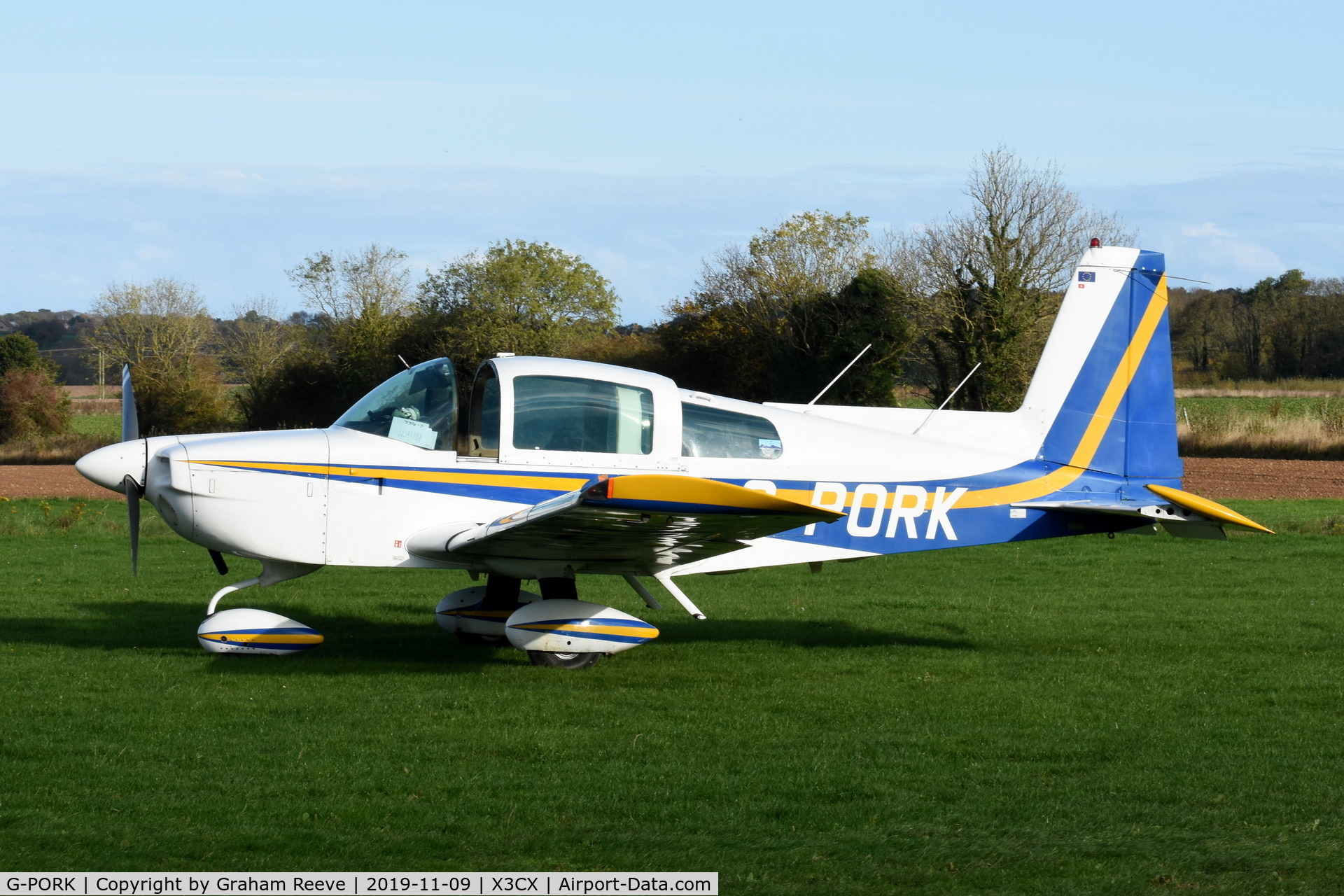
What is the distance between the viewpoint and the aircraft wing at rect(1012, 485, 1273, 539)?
336 inches

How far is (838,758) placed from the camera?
5.92 meters

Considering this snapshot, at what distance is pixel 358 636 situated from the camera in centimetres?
927

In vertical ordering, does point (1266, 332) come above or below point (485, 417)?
above

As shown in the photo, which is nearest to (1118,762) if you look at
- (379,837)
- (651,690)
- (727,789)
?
(727,789)

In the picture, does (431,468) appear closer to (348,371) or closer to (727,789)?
(727,789)

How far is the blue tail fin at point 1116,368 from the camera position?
9.18m

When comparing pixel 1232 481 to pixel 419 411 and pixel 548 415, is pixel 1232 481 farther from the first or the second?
pixel 419 411

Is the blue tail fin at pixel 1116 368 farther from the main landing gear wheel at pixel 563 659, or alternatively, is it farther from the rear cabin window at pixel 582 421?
the main landing gear wheel at pixel 563 659

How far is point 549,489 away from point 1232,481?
20.5 meters

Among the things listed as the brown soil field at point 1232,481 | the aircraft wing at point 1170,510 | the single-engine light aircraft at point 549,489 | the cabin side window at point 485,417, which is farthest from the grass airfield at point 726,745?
the brown soil field at point 1232,481

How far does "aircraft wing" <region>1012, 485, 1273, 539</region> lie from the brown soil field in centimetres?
1416

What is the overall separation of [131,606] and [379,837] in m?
6.76

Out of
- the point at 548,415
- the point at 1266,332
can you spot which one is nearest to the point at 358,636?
the point at 548,415

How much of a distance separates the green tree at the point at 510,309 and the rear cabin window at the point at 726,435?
106 feet
